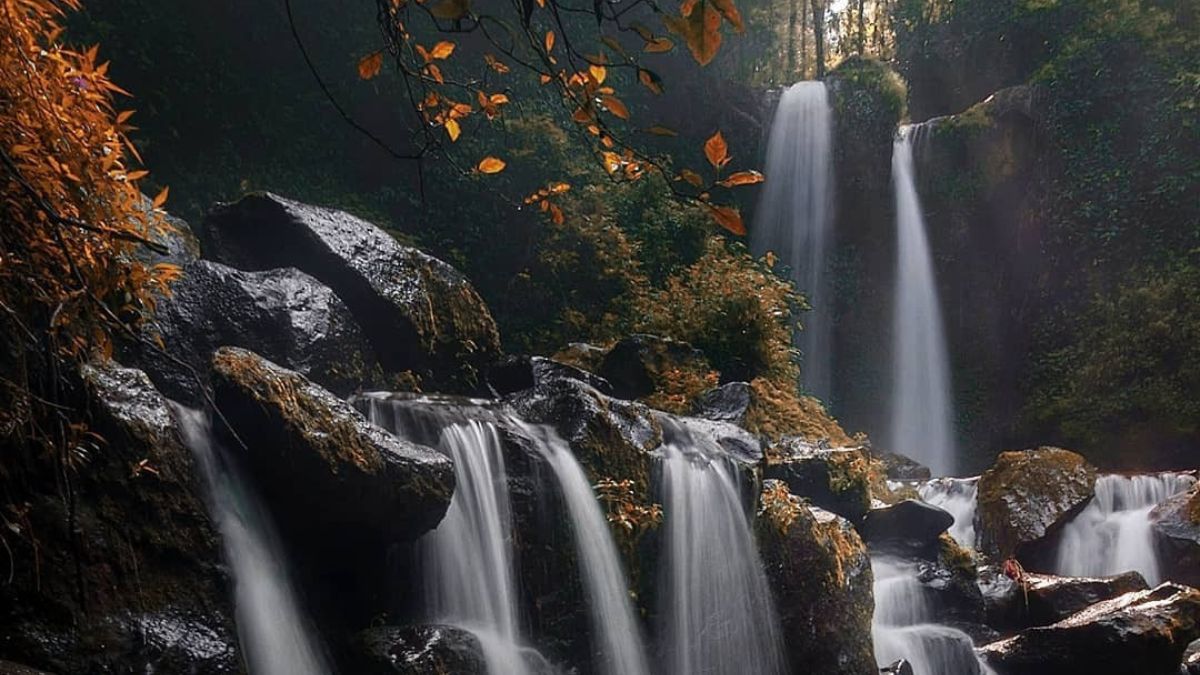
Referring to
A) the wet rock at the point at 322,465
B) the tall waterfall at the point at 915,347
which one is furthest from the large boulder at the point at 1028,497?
the wet rock at the point at 322,465

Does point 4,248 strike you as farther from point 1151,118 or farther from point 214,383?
point 1151,118

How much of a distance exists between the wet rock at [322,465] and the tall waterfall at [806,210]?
13.2 meters

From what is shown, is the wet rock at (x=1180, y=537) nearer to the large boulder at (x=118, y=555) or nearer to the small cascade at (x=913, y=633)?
the small cascade at (x=913, y=633)

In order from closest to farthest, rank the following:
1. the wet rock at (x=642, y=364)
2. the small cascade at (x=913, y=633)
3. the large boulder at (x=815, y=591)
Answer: the large boulder at (x=815, y=591)
the small cascade at (x=913, y=633)
the wet rock at (x=642, y=364)

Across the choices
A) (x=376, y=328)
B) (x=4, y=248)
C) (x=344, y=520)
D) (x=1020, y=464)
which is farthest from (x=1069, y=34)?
(x=4, y=248)

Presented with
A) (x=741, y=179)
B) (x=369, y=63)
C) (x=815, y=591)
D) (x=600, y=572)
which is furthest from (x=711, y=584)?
(x=741, y=179)

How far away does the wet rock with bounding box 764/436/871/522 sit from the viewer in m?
7.90

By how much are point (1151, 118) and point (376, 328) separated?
559 inches

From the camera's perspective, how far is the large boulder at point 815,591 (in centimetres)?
601

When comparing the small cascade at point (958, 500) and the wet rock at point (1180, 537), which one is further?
the small cascade at point (958, 500)

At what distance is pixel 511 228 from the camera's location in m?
12.0

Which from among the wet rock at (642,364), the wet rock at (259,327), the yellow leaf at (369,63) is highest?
the wet rock at (642,364)

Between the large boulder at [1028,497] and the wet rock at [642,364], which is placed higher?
the wet rock at [642,364]

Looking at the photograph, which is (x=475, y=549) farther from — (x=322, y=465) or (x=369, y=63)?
(x=369, y=63)
